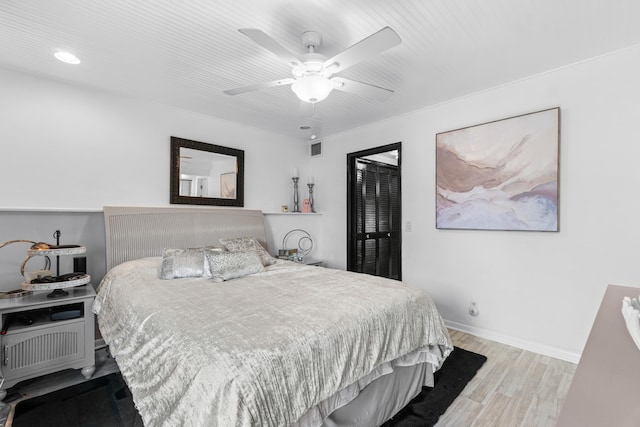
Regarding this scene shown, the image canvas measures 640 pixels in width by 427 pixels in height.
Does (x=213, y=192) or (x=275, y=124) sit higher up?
(x=275, y=124)

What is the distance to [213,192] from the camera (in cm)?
369

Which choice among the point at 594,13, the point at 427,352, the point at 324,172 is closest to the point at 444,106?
the point at 594,13

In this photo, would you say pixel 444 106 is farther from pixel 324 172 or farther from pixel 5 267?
pixel 5 267

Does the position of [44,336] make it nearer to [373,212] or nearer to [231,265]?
[231,265]

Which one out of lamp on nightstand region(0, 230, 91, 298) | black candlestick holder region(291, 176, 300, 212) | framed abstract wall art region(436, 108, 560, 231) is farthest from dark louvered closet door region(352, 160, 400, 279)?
lamp on nightstand region(0, 230, 91, 298)

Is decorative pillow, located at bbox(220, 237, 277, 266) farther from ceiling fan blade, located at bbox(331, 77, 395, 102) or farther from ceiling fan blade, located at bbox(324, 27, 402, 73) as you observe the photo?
ceiling fan blade, located at bbox(324, 27, 402, 73)

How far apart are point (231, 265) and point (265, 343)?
1.42m

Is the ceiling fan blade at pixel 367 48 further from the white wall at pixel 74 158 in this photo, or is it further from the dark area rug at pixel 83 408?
the dark area rug at pixel 83 408

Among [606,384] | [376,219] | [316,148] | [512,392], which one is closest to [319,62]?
[606,384]

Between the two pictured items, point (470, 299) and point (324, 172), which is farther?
point (324, 172)

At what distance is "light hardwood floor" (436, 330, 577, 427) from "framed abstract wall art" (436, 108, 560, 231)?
1.14 m

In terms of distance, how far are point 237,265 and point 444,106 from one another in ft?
9.04

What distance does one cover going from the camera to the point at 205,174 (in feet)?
11.9

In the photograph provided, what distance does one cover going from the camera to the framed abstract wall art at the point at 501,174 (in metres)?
2.61
